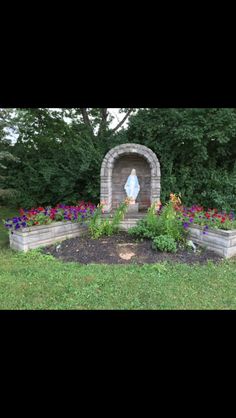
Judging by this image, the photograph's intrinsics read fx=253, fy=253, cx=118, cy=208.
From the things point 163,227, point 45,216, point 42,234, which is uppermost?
point 45,216

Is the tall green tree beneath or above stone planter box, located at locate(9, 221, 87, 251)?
above

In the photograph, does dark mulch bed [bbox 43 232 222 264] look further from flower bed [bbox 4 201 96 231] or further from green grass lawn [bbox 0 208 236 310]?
flower bed [bbox 4 201 96 231]

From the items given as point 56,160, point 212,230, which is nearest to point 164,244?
point 212,230

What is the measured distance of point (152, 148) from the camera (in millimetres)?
6992

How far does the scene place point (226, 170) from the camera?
6.87m

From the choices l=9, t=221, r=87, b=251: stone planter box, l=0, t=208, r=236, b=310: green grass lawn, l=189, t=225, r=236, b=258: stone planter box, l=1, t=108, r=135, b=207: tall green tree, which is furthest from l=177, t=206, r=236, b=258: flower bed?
l=1, t=108, r=135, b=207: tall green tree

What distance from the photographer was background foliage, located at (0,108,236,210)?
20.5 feet

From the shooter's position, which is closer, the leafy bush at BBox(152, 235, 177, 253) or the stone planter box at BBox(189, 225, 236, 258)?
the stone planter box at BBox(189, 225, 236, 258)

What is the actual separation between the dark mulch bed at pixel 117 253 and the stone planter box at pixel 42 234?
165 millimetres

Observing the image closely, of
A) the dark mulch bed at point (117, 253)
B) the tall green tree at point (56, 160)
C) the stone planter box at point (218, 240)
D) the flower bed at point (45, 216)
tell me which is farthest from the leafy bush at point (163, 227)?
the tall green tree at point (56, 160)

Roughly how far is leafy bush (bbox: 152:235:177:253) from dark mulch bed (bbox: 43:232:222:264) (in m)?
0.08

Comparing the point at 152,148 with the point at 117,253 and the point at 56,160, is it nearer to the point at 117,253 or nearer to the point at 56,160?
the point at 56,160

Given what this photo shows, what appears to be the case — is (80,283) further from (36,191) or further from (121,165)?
(36,191)

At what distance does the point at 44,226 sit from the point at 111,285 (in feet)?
6.81
